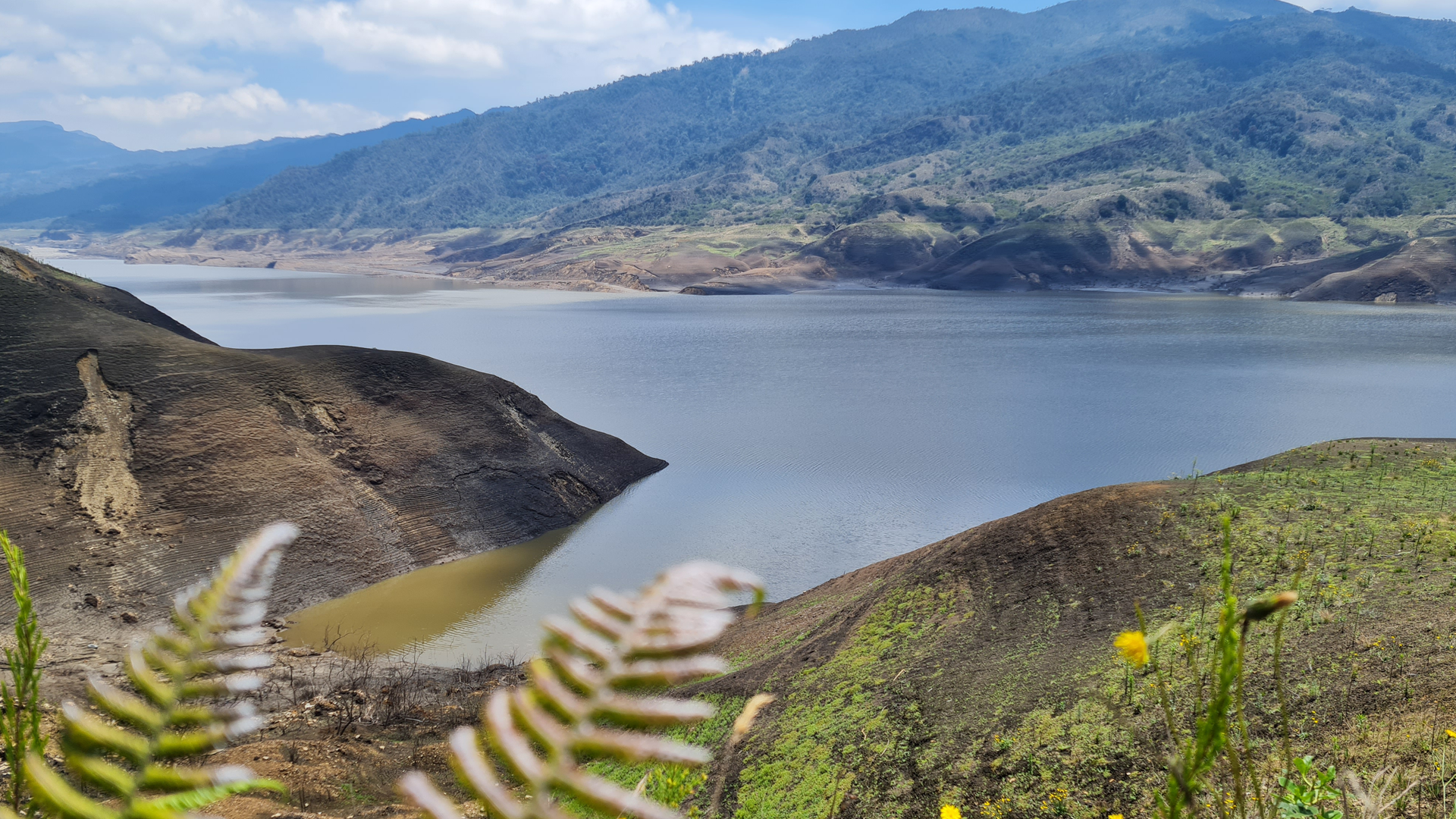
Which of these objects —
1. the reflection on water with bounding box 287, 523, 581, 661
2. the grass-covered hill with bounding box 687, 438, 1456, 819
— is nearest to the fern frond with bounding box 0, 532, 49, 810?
the grass-covered hill with bounding box 687, 438, 1456, 819

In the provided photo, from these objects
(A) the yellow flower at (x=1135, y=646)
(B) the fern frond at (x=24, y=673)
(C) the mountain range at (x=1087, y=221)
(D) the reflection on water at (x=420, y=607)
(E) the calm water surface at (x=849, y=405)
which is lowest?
(D) the reflection on water at (x=420, y=607)

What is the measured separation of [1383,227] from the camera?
10500 centimetres

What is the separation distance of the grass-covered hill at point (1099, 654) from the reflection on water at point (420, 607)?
6.19m

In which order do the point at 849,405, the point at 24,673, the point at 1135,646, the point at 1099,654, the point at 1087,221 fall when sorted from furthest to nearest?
the point at 1087,221 < the point at 849,405 < the point at 1099,654 < the point at 1135,646 < the point at 24,673

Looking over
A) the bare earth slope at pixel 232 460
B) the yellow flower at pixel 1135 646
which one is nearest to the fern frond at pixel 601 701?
the yellow flower at pixel 1135 646

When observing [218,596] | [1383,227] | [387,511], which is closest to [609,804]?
[218,596]

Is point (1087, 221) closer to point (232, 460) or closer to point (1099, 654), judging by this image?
point (232, 460)

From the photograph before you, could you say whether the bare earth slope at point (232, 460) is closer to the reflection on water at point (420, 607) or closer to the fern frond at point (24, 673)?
the reflection on water at point (420, 607)

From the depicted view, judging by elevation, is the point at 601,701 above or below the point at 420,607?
above

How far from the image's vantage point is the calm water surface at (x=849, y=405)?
2156cm

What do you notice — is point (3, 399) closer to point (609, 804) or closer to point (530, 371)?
point (609, 804)

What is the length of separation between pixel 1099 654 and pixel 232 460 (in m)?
18.4

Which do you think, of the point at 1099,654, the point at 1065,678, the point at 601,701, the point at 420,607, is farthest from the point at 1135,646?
the point at 420,607

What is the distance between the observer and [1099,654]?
9734 mm
